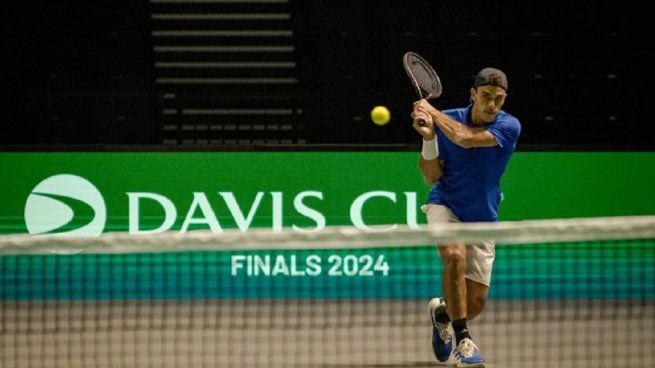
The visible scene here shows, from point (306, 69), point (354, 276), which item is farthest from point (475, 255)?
point (306, 69)

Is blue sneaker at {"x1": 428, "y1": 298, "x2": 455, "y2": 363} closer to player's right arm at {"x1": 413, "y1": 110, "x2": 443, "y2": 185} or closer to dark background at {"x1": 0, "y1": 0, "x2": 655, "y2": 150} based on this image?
player's right arm at {"x1": 413, "y1": 110, "x2": 443, "y2": 185}

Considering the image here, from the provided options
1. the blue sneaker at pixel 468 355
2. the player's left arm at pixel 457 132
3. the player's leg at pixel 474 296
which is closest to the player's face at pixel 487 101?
the player's left arm at pixel 457 132

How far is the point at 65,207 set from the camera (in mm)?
9844

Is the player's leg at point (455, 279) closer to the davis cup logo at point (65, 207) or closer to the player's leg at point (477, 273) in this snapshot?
the player's leg at point (477, 273)

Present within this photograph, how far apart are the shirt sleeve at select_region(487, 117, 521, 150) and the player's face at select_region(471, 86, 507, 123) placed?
0.05 meters

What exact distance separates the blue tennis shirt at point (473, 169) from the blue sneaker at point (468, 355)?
692mm

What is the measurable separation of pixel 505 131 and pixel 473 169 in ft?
0.82

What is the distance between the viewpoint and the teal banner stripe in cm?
956

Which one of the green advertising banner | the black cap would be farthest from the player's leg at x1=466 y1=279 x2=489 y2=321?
the green advertising banner

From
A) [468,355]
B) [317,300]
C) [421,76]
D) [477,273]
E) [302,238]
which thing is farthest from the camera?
[317,300]

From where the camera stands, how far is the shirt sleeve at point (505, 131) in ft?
19.5

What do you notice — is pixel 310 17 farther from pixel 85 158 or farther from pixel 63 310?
pixel 63 310

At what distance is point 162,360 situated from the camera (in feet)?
20.3

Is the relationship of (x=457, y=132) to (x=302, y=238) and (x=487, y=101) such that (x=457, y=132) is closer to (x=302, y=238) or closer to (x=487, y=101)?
(x=487, y=101)
